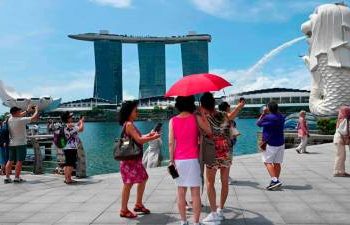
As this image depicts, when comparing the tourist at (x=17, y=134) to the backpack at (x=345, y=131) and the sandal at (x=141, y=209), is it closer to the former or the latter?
the sandal at (x=141, y=209)

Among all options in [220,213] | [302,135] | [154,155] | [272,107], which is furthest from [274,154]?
[302,135]

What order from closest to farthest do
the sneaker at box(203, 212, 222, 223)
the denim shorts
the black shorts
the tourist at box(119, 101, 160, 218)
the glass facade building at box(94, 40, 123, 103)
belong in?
the sneaker at box(203, 212, 222, 223) → the tourist at box(119, 101, 160, 218) → the black shorts → the denim shorts → the glass facade building at box(94, 40, 123, 103)

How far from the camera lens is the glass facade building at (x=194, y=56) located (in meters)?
150

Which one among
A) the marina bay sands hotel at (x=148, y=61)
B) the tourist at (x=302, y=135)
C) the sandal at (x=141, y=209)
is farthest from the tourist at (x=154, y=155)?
the marina bay sands hotel at (x=148, y=61)

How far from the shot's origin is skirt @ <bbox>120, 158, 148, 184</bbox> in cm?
648

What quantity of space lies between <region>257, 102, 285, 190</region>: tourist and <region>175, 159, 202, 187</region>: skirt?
3.20 meters

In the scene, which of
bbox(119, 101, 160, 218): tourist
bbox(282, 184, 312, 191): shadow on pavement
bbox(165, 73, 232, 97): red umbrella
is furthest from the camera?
bbox(282, 184, 312, 191): shadow on pavement

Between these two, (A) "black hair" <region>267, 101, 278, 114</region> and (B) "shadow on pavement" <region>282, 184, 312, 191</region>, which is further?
(B) "shadow on pavement" <region>282, 184, 312, 191</region>

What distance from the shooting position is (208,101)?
6.02m

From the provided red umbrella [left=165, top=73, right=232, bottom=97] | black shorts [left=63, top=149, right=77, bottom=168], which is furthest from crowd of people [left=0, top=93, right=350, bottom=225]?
black shorts [left=63, top=149, right=77, bottom=168]

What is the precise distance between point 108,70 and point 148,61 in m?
14.3

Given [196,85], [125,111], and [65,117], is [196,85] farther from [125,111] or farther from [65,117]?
[65,117]

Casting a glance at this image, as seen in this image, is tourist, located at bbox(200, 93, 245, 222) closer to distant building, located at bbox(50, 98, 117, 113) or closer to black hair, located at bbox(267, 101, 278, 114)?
black hair, located at bbox(267, 101, 278, 114)

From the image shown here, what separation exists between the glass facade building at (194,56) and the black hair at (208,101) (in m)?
144
